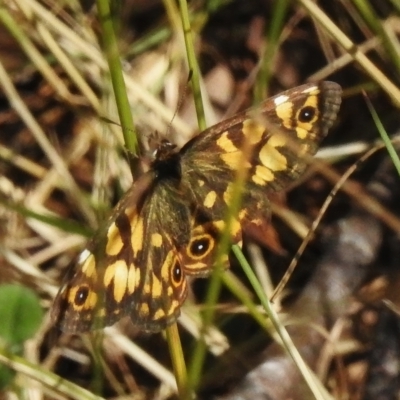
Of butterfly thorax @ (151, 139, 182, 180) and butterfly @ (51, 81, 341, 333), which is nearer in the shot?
butterfly @ (51, 81, 341, 333)

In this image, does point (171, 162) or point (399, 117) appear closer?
point (171, 162)

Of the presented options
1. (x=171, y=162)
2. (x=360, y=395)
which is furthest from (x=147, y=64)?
(x=360, y=395)

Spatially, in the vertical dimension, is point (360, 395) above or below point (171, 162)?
below

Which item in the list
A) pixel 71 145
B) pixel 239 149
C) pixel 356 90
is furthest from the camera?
pixel 71 145

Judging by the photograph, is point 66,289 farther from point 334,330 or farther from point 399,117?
point 399,117

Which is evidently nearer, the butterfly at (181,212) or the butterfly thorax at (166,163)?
the butterfly at (181,212)
